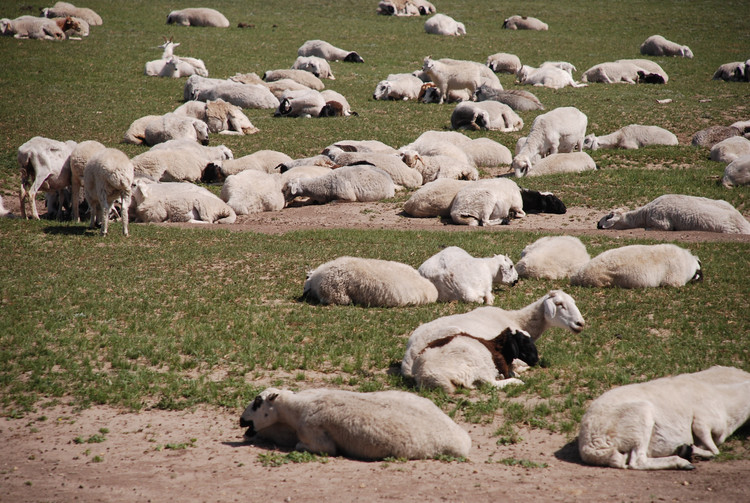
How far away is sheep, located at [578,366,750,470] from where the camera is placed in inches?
225

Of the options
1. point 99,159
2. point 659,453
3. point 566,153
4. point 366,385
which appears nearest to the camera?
point 659,453

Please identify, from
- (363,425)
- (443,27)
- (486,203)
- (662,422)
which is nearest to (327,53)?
(443,27)

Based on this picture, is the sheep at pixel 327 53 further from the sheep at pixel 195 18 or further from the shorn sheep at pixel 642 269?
the shorn sheep at pixel 642 269

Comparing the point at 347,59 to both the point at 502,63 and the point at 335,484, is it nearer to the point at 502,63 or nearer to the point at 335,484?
the point at 502,63

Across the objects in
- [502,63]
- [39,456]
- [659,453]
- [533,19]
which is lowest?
[39,456]

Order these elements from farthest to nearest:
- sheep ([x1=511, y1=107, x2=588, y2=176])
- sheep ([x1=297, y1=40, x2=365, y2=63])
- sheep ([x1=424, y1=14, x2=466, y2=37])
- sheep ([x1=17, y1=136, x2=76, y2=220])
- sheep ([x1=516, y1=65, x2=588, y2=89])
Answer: sheep ([x1=424, y1=14, x2=466, y2=37]), sheep ([x1=297, y1=40, x2=365, y2=63]), sheep ([x1=516, y1=65, x2=588, y2=89]), sheep ([x1=511, y1=107, x2=588, y2=176]), sheep ([x1=17, y1=136, x2=76, y2=220])

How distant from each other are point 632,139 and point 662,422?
53.6 ft

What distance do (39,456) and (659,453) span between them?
5221 mm

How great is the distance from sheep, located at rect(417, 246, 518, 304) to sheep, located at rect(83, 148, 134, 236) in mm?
5762

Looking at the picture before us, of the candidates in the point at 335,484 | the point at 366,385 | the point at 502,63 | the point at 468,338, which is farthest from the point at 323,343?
the point at 502,63

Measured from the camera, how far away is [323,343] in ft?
27.8

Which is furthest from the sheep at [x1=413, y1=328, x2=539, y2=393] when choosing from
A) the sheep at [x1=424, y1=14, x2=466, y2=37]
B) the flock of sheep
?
the sheep at [x1=424, y1=14, x2=466, y2=37]

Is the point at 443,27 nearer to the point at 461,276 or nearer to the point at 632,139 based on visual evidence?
the point at 632,139

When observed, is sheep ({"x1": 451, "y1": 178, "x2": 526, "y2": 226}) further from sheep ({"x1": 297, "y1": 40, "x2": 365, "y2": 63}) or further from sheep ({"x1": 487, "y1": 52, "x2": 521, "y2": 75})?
sheep ({"x1": 297, "y1": 40, "x2": 365, "y2": 63})
